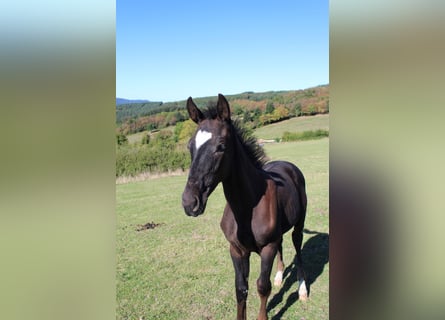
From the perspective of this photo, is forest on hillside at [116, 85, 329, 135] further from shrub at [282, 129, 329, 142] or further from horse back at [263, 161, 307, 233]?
horse back at [263, 161, 307, 233]

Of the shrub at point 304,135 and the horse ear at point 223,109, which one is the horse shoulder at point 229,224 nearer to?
the horse ear at point 223,109

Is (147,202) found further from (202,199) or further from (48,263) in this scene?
(48,263)

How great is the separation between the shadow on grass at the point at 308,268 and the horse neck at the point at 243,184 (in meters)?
1.24

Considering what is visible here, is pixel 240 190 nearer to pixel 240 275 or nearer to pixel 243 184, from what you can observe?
pixel 243 184

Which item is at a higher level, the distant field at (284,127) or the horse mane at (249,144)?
the distant field at (284,127)

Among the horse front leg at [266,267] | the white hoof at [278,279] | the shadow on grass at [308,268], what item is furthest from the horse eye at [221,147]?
the white hoof at [278,279]

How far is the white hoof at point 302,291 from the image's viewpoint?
2.98 meters

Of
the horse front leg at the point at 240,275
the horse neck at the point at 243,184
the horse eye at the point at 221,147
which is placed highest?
the horse eye at the point at 221,147

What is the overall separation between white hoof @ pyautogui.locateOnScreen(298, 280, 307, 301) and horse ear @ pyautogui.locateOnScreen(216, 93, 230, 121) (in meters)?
1.90

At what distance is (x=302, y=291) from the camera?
3002 mm

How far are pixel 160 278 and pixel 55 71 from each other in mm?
2942

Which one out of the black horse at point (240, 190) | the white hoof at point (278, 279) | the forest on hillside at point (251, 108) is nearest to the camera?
the black horse at point (240, 190)

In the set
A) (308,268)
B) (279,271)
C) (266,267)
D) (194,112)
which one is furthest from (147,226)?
(194,112)

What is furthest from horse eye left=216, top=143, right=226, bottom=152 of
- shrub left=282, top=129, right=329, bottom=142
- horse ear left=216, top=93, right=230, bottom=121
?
shrub left=282, top=129, right=329, bottom=142
